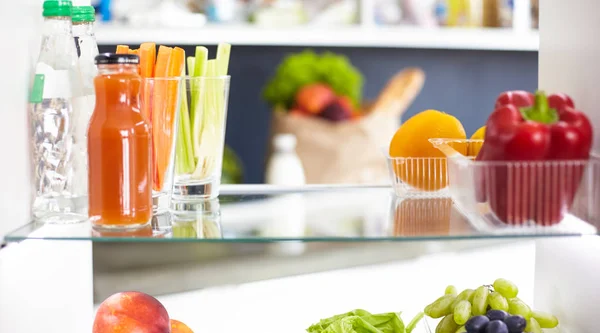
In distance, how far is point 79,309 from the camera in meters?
1.11

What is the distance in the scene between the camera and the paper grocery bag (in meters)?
3.04

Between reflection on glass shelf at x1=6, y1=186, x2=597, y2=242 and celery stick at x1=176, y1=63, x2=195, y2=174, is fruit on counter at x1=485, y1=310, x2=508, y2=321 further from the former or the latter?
celery stick at x1=176, y1=63, x2=195, y2=174

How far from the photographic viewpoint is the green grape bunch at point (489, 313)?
944 millimetres

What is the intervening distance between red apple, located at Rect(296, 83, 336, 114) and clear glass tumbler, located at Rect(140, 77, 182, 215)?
2168mm

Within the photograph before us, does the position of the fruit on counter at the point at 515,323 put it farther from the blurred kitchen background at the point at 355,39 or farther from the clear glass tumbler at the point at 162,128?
the blurred kitchen background at the point at 355,39

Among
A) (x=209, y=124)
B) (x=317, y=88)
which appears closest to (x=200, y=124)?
(x=209, y=124)

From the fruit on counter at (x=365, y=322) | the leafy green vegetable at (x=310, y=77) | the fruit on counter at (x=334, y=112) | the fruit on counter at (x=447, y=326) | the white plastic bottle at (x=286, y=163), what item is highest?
the leafy green vegetable at (x=310, y=77)

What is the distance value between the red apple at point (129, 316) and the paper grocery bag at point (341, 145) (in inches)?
82.1

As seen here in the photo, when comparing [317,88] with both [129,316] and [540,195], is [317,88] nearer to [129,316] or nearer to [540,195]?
[129,316]

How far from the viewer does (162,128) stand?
0.90 metres

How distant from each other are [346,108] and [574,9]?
2.14 m

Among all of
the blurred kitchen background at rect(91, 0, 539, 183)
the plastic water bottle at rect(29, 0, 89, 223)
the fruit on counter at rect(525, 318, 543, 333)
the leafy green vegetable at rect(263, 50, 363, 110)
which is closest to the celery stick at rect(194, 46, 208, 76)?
the plastic water bottle at rect(29, 0, 89, 223)

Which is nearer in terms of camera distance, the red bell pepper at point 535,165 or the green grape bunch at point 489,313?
the red bell pepper at point 535,165

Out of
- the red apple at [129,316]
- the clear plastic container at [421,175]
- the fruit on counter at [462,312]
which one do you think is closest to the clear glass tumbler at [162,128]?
the red apple at [129,316]
